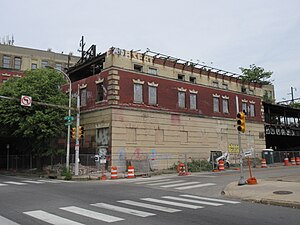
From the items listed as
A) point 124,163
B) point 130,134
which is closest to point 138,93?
point 130,134

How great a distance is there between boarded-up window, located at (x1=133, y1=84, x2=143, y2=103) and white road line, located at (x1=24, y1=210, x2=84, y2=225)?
21.9 metres

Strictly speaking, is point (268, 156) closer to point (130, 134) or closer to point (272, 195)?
point (130, 134)

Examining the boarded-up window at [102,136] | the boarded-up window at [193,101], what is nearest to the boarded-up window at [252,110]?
the boarded-up window at [193,101]

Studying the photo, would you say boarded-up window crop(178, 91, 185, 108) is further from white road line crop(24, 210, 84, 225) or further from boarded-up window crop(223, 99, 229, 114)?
white road line crop(24, 210, 84, 225)

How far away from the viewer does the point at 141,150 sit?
30203mm

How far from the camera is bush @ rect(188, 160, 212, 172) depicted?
99.8ft

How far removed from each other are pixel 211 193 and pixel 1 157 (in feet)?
120

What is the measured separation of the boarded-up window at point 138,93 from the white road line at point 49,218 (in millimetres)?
21950

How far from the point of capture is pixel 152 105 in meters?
32.1

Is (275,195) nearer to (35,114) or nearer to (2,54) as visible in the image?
(35,114)

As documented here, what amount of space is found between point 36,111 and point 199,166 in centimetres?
1636

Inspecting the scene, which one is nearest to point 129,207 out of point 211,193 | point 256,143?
point 211,193

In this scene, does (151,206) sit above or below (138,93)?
below

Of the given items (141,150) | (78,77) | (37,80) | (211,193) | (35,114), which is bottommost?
(211,193)
